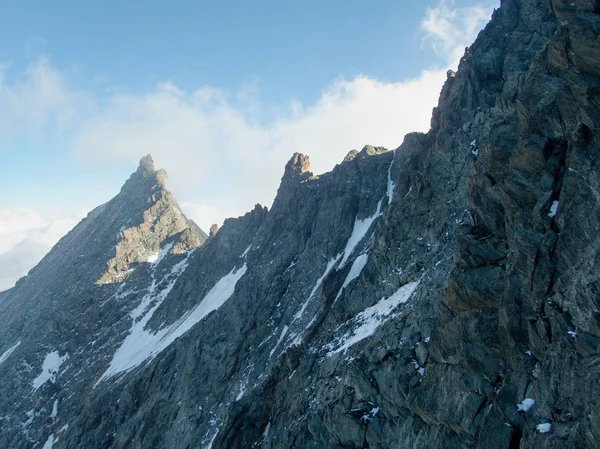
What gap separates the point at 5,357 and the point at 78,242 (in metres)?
50.6

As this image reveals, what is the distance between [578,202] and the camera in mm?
19469

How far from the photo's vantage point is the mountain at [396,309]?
20.0 m

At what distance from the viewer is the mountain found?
20047mm

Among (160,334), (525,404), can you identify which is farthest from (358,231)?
(525,404)

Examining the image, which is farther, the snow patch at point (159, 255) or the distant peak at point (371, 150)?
the snow patch at point (159, 255)

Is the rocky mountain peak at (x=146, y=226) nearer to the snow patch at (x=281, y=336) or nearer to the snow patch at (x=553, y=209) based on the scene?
the snow patch at (x=281, y=336)

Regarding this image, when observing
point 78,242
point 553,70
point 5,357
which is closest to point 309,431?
point 553,70

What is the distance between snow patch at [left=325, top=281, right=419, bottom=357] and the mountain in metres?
0.33

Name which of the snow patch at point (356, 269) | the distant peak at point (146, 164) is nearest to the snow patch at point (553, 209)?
the snow patch at point (356, 269)

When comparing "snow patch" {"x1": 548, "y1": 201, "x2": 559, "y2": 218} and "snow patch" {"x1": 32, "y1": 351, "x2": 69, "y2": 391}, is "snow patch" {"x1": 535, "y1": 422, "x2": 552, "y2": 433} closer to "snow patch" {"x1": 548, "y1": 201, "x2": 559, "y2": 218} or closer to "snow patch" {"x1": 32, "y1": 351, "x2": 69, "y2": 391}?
"snow patch" {"x1": 548, "y1": 201, "x2": 559, "y2": 218}

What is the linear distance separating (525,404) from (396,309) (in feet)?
56.2

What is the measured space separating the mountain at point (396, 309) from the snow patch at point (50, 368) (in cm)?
59

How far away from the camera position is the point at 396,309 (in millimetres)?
37312

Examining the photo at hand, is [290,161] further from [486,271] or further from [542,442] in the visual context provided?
[542,442]
